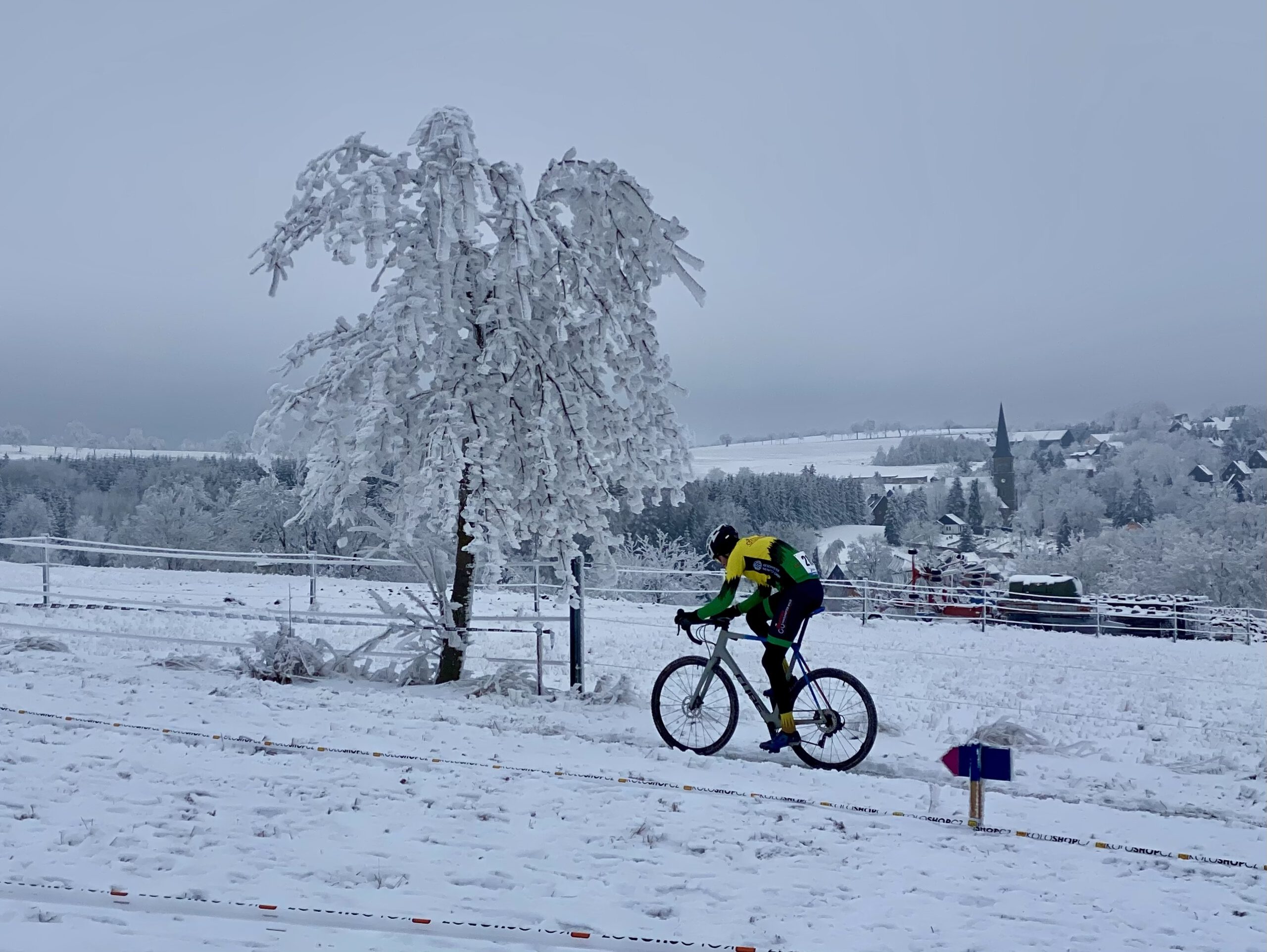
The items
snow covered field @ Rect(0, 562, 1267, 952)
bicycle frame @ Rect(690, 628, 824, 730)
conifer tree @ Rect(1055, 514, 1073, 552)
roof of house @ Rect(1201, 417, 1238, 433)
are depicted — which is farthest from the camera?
roof of house @ Rect(1201, 417, 1238, 433)

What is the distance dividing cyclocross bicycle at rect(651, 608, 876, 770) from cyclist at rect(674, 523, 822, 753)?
3.4 inches

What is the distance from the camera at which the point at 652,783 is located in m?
5.52

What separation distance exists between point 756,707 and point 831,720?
1.88 feet

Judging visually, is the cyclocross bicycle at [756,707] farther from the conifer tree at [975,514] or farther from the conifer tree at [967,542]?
the conifer tree at [975,514]

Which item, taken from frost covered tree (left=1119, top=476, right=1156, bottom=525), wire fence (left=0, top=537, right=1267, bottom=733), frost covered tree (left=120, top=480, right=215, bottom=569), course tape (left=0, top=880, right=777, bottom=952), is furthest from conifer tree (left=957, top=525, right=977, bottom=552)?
course tape (left=0, top=880, right=777, bottom=952)

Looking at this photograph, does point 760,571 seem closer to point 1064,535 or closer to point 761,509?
point 761,509

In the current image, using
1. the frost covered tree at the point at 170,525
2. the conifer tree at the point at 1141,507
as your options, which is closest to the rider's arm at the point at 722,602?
the frost covered tree at the point at 170,525

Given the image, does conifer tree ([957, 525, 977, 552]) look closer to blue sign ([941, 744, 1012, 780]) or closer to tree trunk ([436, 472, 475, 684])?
tree trunk ([436, 472, 475, 684])

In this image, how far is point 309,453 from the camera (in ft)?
28.8

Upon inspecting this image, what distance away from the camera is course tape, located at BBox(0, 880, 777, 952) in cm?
343

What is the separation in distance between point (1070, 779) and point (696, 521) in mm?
47133

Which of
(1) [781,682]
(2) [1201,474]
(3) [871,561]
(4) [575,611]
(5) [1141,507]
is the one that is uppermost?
(2) [1201,474]

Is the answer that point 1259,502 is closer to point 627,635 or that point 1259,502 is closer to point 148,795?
point 627,635

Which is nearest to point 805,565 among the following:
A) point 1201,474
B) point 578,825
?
point 578,825
